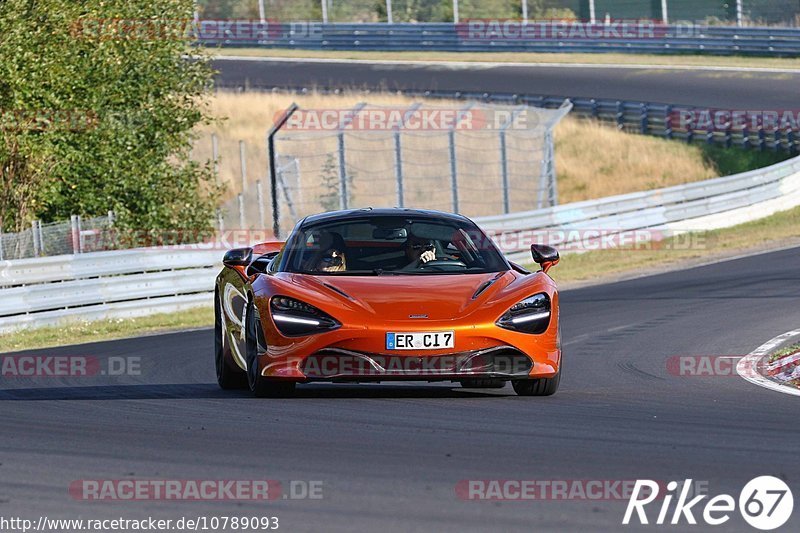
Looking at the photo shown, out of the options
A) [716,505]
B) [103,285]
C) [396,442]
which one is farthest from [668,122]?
[716,505]

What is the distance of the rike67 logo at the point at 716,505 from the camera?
19.1ft

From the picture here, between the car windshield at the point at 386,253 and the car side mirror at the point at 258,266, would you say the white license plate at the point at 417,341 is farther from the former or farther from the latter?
the car side mirror at the point at 258,266

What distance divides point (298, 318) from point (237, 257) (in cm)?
142

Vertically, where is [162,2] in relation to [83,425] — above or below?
above

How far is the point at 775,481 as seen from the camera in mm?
6465

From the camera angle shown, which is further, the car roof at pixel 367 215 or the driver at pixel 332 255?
the car roof at pixel 367 215

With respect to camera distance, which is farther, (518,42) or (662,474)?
(518,42)

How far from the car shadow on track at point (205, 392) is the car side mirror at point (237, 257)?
37.5 inches

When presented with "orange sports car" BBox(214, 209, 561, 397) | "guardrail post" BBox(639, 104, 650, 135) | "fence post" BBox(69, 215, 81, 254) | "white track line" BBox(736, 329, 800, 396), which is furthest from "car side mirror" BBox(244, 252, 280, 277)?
"guardrail post" BBox(639, 104, 650, 135)

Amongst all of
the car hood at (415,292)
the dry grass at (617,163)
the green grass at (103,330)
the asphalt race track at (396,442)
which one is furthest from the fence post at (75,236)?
the dry grass at (617,163)

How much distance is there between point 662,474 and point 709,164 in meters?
31.1

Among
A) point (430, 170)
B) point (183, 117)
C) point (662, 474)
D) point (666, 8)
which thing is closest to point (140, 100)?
point (183, 117)

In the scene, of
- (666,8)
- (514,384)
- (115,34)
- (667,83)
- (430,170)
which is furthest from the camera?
(666,8)

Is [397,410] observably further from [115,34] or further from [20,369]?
[115,34]
